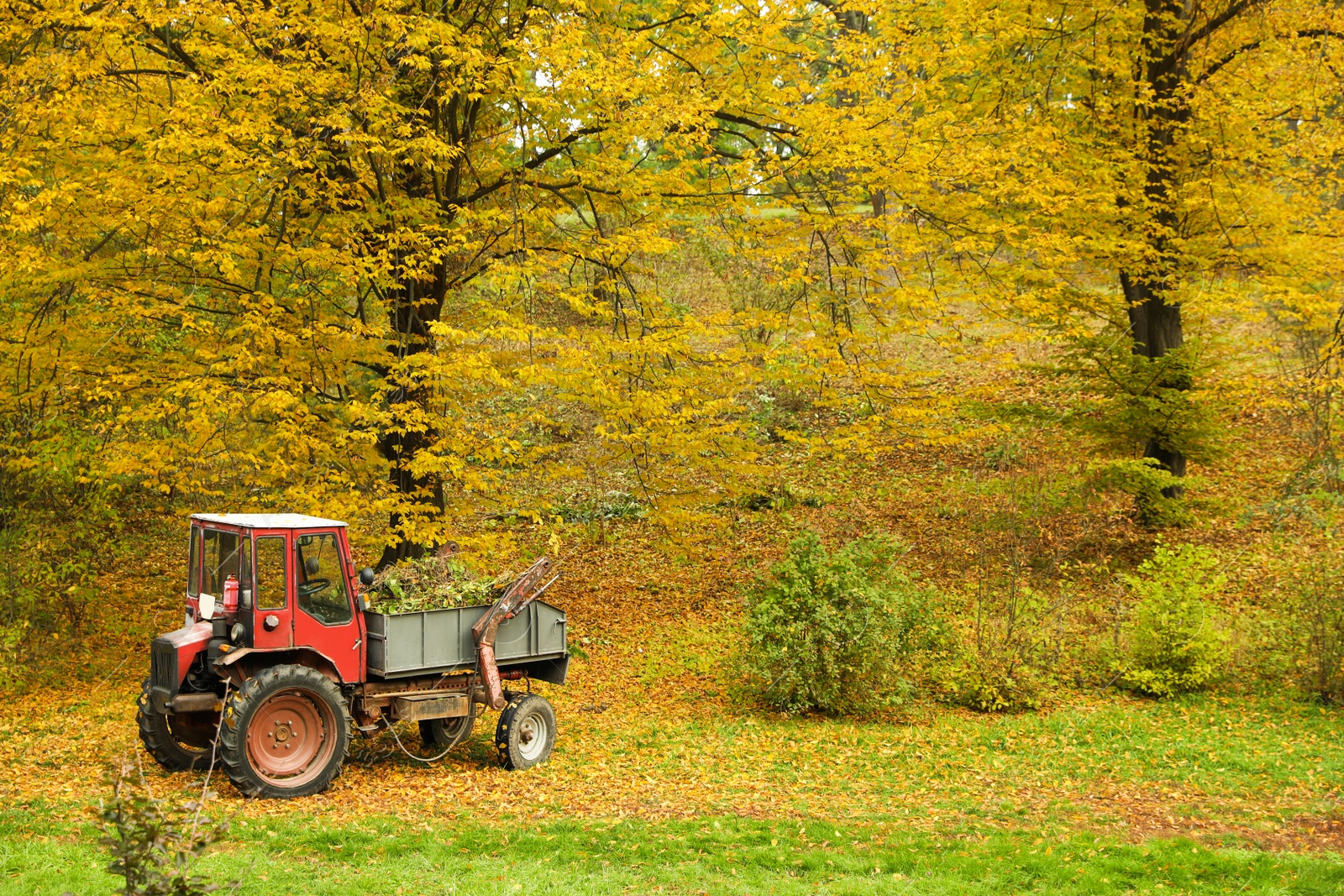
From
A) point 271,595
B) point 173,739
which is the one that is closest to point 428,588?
point 271,595

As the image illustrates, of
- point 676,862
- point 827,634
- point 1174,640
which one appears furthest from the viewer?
point 1174,640

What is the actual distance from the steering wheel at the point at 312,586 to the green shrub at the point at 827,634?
4.83m

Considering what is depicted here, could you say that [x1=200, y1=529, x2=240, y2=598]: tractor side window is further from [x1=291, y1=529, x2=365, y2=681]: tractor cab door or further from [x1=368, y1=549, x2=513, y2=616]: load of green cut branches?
[x1=368, y1=549, x2=513, y2=616]: load of green cut branches

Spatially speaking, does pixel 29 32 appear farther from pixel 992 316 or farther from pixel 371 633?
pixel 992 316

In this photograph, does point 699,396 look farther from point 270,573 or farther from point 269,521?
point 270,573

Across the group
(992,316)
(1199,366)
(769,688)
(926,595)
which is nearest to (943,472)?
(1199,366)

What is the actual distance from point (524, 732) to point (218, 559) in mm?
2978

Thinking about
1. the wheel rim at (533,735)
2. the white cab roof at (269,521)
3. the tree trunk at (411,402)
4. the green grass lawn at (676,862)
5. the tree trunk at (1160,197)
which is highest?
the tree trunk at (1160,197)

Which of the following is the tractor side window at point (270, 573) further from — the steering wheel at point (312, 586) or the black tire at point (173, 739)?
the black tire at point (173, 739)

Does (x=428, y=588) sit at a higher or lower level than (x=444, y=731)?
higher

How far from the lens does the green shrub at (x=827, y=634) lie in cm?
1087

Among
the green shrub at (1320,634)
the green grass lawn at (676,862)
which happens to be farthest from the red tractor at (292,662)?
the green shrub at (1320,634)

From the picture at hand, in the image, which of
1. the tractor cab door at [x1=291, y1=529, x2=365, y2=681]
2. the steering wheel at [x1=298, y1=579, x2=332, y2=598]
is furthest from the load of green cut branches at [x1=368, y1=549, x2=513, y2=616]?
the steering wheel at [x1=298, y1=579, x2=332, y2=598]

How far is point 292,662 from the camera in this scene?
7973mm
